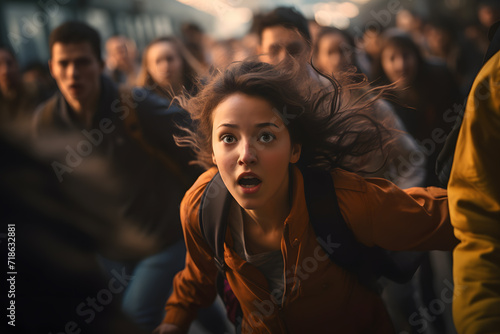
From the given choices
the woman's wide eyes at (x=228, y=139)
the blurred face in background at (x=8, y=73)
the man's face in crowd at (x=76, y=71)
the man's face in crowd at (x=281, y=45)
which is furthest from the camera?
the blurred face in background at (x=8, y=73)

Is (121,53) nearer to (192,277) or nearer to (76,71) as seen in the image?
(76,71)

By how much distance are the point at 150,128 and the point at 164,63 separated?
0.22 metres

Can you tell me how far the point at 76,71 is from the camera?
4.13ft

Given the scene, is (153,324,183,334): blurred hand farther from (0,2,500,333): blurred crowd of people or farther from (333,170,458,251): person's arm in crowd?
(333,170,458,251): person's arm in crowd

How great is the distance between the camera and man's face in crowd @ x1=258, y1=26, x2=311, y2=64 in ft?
3.71

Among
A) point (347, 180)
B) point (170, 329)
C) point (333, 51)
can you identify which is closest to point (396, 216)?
point (347, 180)

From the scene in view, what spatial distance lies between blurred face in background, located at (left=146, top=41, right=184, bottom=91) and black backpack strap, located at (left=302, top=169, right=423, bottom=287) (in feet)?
1.73

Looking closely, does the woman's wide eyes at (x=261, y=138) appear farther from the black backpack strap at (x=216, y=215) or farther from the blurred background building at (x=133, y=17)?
the blurred background building at (x=133, y=17)

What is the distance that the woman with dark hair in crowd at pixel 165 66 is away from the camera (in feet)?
4.18

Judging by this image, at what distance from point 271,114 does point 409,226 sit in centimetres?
44

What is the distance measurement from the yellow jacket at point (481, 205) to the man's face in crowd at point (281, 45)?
0.44 meters

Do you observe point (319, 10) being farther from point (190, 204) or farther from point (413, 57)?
point (190, 204)

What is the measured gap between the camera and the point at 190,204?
46.7 inches

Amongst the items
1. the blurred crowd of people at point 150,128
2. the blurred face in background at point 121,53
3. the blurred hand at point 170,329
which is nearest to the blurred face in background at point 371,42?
the blurred crowd of people at point 150,128
